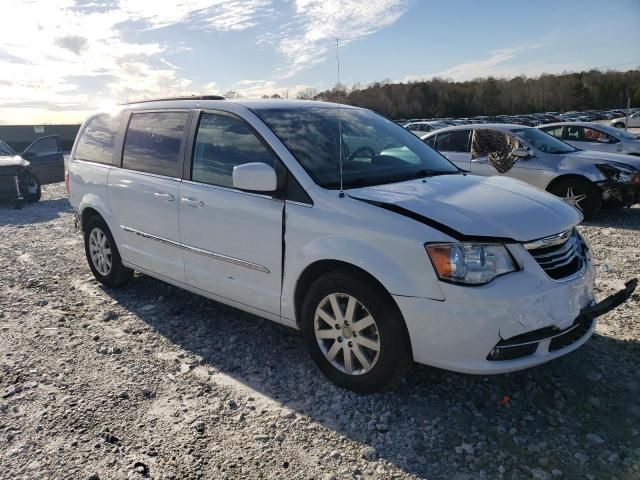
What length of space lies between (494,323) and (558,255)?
68 cm

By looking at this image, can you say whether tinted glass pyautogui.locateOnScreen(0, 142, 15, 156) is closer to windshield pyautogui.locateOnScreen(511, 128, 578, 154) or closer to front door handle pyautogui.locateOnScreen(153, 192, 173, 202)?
front door handle pyautogui.locateOnScreen(153, 192, 173, 202)

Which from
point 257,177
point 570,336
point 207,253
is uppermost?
point 257,177

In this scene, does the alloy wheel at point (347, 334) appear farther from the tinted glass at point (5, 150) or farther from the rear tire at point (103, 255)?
the tinted glass at point (5, 150)

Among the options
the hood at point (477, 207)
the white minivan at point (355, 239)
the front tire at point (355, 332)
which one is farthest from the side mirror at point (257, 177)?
the front tire at point (355, 332)

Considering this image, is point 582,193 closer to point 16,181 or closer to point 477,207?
point 477,207

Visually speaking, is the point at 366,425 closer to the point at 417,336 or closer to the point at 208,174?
the point at 417,336

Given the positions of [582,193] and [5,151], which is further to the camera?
[5,151]

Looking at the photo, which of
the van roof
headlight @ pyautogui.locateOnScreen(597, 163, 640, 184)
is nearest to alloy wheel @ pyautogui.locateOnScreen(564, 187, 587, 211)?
headlight @ pyautogui.locateOnScreen(597, 163, 640, 184)

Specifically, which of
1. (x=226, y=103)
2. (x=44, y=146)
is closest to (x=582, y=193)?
(x=226, y=103)

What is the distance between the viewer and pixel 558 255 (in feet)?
9.93

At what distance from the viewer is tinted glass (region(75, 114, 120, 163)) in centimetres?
509

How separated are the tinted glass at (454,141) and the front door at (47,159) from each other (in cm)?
1101

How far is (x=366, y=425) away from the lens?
9.64ft

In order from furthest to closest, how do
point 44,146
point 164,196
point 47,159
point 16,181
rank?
point 44,146
point 47,159
point 16,181
point 164,196
